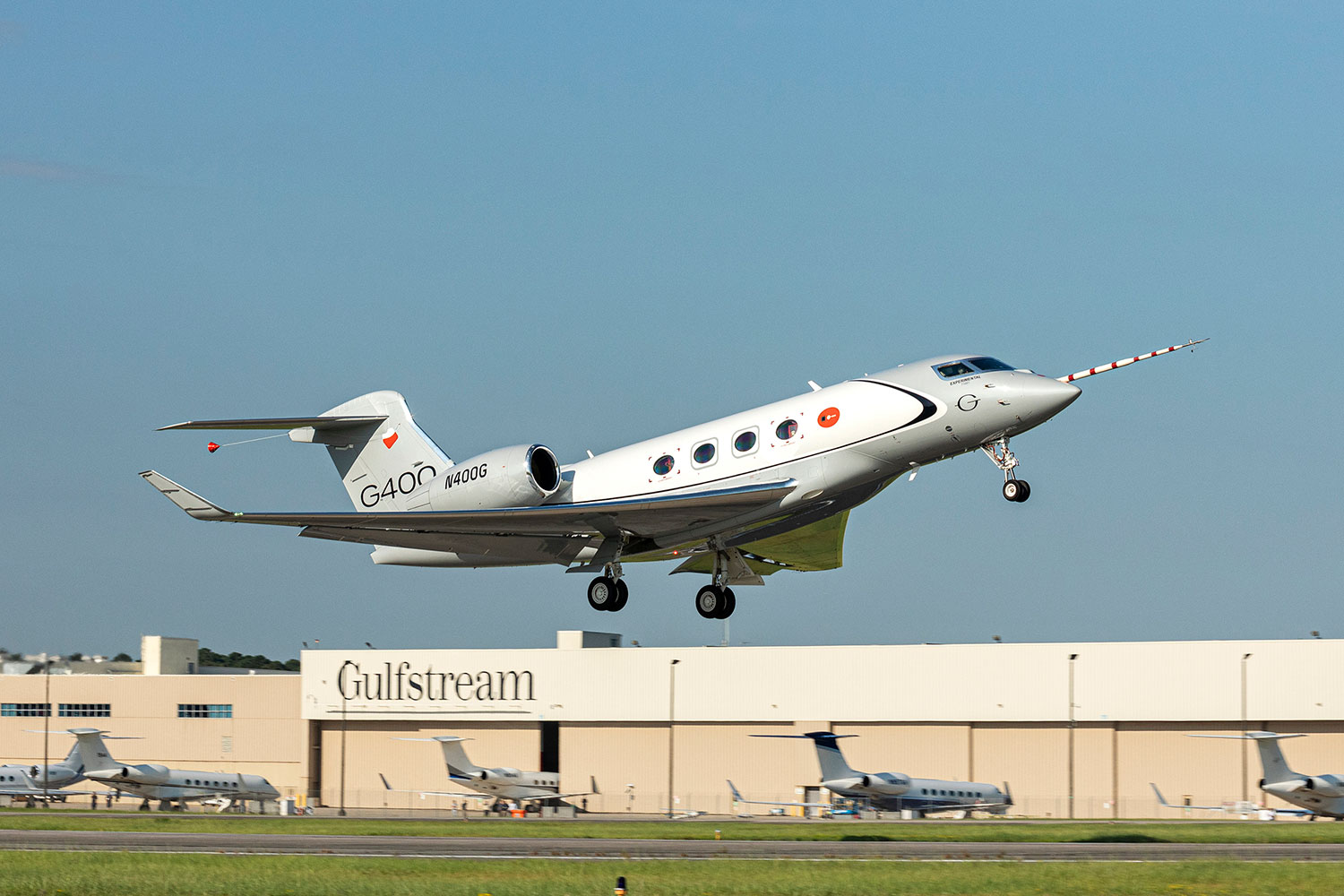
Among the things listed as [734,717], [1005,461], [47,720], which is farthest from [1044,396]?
[47,720]

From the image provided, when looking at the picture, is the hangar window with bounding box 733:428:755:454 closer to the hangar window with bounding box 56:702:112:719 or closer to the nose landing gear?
the nose landing gear

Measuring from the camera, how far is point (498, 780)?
59156 mm

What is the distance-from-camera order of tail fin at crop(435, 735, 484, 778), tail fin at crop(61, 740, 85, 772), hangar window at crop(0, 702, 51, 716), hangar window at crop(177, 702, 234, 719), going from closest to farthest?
tail fin at crop(435, 735, 484, 778), tail fin at crop(61, 740, 85, 772), hangar window at crop(177, 702, 234, 719), hangar window at crop(0, 702, 51, 716)

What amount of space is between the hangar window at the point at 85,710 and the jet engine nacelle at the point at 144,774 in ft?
35.9

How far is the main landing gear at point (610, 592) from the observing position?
2939 centimetres

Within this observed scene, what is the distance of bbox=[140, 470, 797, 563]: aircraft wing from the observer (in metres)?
26.9

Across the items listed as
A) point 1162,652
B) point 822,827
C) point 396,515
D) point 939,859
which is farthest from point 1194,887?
point 1162,652

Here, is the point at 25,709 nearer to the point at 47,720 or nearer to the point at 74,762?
the point at 47,720

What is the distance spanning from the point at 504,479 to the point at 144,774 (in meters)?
39.5

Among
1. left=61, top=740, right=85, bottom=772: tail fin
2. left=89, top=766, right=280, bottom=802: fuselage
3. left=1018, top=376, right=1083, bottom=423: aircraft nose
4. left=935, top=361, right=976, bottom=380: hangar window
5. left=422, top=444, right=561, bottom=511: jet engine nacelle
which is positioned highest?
Answer: left=935, top=361, right=976, bottom=380: hangar window

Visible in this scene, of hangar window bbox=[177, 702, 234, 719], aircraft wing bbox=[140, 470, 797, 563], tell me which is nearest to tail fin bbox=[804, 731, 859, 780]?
aircraft wing bbox=[140, 470, 797, 563]

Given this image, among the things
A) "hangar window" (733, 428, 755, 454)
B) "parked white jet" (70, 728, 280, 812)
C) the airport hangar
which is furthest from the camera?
"parked white jet" (70, 728, 280, 812)

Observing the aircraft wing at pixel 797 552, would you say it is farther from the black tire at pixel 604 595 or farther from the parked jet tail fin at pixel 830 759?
the parked jet tail fin at pixel 830 759

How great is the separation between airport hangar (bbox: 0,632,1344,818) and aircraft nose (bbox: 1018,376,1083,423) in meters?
31.4
